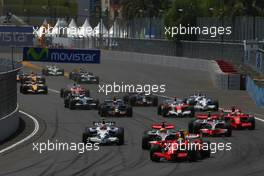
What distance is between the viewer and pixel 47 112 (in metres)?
57.8

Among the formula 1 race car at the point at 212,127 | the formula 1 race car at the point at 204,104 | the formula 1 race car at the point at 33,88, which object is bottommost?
the formula 1 race car at the point at 33,88

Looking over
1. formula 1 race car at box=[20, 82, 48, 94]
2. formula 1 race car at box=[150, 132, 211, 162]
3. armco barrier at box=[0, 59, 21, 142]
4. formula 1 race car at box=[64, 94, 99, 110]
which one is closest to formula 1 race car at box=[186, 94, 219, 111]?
formula 1 race car at box=[64, 94, 99, 110]

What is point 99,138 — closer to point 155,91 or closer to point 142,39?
point 155,91

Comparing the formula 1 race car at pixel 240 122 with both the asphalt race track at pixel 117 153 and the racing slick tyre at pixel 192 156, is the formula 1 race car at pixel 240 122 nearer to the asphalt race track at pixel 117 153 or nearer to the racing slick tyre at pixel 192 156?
the asphalt race track at pixel 117 153

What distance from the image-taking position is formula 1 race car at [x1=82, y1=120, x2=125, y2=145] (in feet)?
Answer: 127

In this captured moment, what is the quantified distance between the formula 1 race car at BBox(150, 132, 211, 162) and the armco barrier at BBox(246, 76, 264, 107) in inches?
1063

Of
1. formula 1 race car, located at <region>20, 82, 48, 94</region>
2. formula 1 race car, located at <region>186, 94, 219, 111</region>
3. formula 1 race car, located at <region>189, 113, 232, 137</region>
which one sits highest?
formula 1 race car, located at <region>189, 113, 232, 137</region>

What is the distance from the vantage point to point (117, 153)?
36.0 m

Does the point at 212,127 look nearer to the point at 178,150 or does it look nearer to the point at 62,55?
the point at 62,55
